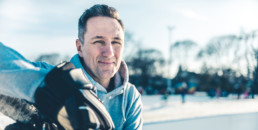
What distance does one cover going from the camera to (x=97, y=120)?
68 centimetres

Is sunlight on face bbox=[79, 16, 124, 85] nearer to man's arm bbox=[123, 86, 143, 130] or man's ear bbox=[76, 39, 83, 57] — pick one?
man's ear bbox=[76, 39, 83, 57]

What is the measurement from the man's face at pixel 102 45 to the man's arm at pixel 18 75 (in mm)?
410

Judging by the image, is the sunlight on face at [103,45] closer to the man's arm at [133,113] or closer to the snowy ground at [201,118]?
the man's arm at [133,113]

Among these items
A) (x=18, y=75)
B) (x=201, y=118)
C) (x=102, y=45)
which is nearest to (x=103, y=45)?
(x=102, y=45)

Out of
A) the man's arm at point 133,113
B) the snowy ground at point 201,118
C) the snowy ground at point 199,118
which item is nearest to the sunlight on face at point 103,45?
the man's arm at point 133,113

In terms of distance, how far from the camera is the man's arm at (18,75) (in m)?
0.67

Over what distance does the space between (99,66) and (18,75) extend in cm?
51

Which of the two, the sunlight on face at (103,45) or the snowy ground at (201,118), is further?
the snowy ground at (201,118)

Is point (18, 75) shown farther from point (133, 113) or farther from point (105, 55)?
point (133, 113)

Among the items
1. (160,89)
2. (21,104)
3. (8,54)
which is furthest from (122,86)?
(160,89)

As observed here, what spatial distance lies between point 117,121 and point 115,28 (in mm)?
525

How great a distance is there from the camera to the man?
690 mm

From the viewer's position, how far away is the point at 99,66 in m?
1.16

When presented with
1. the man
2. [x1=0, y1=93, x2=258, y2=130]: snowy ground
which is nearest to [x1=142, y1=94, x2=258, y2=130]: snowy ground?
[x1=0, y1=93, x2=258, y2=130]: snowy ground
